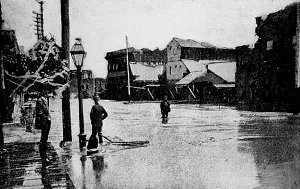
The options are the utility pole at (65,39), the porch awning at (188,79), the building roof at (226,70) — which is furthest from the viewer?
the building roof at (226,70)

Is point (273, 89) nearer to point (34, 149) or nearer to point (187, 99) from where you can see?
point (34, 149)

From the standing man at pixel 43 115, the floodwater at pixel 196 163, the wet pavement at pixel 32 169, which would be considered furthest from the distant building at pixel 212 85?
the wet pavement at pixel 32 169

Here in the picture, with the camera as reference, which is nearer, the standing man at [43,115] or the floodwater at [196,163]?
the floodwater at [196,163]

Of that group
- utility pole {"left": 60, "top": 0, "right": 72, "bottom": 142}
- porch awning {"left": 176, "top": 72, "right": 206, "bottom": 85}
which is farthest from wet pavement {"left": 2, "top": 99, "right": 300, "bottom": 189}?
porch awning {"left": 176, "top": 72, "right": 206, "bottom": 85}

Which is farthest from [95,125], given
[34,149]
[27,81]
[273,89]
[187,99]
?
[187,99]

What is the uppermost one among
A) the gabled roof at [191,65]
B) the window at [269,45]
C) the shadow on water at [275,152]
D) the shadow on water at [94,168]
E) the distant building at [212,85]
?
the window at [269,45]

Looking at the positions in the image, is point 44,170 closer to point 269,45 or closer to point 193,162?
point 193,162

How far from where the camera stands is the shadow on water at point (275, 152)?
565 centimetres

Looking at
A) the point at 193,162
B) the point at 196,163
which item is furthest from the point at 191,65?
the point at 196,163

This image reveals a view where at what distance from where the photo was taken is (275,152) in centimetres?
819

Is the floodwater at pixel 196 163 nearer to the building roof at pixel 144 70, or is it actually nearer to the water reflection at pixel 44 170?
the water reflection at pixel 44 170

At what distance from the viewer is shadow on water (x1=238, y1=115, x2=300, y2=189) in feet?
18.5

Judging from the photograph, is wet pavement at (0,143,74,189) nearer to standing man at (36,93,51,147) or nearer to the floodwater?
the floodwater

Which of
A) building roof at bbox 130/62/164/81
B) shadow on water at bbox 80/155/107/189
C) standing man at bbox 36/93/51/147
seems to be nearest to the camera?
shadow on water at bbox 80/155/107/189
